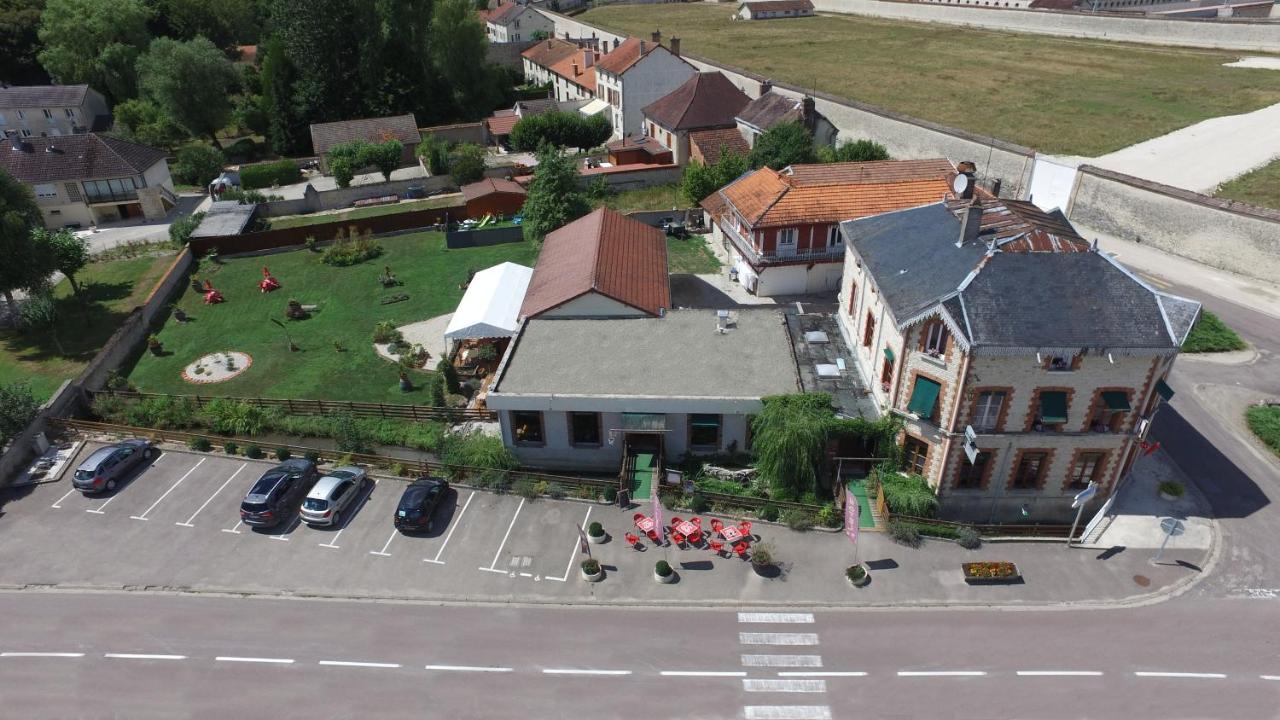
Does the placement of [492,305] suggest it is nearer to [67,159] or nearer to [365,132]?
[67,159]

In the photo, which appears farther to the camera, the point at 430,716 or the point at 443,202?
the point at 443,202

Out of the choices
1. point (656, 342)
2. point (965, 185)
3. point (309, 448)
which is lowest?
point (309, 448)

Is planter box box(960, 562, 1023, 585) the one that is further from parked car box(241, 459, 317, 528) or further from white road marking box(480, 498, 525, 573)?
parked car box(241, 459, 317, 528)

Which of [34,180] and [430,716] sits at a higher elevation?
[34,180]

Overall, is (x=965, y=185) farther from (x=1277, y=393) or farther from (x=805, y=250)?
(x=1277, y=393)

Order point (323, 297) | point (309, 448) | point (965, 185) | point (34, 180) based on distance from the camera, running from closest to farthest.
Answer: point (965, 185) < point (309, 448) < point (323, 297) < point (34, 180)

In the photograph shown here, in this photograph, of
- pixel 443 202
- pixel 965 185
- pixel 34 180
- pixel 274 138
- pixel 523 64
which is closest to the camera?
pixel 965 185

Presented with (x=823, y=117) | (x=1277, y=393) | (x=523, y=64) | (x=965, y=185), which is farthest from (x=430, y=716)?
(x=523, y=64)
